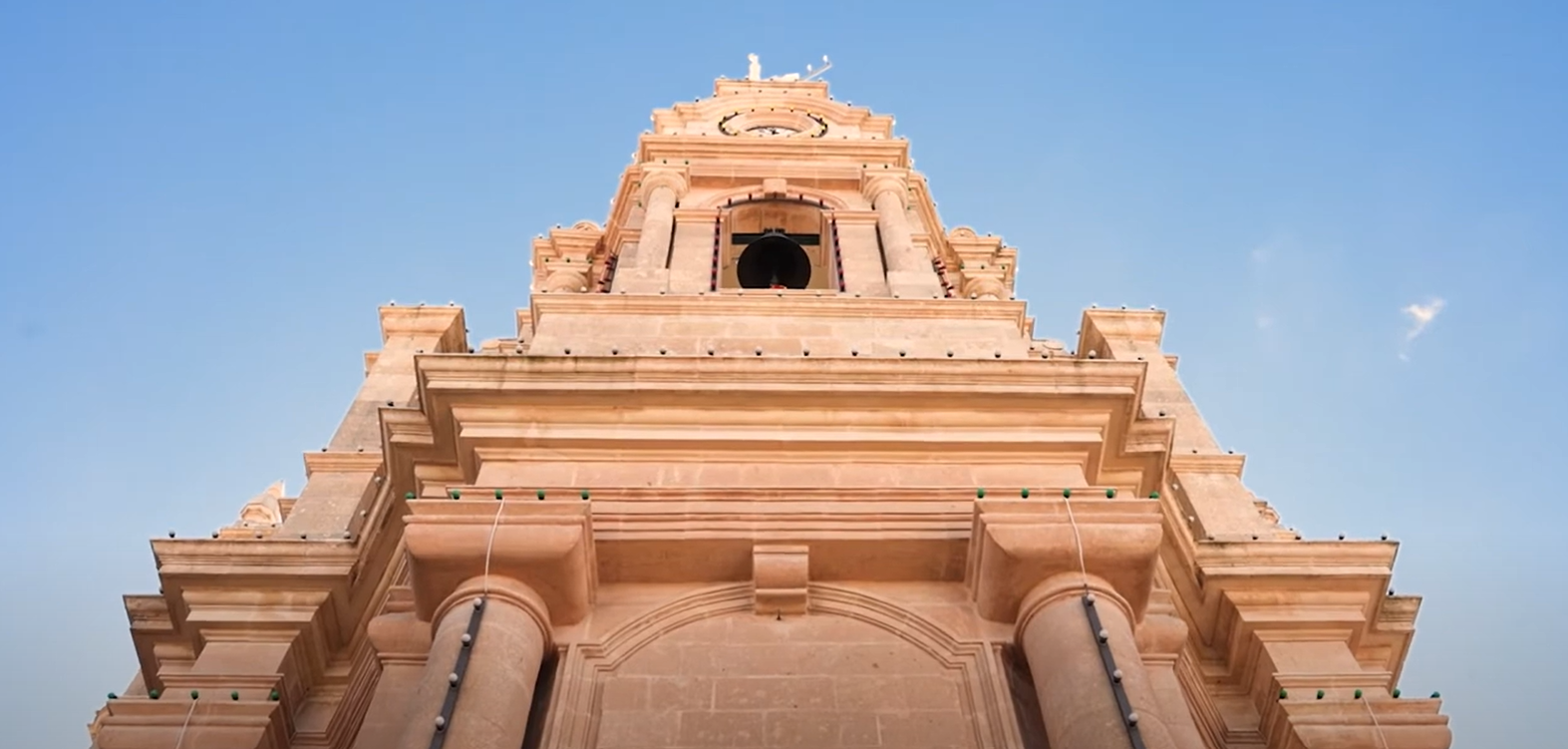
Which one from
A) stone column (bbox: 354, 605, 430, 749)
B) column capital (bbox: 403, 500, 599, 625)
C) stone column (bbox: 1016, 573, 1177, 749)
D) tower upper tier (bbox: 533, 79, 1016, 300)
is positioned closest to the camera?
stone column (bbox: 1016, 573, 1177, 749)

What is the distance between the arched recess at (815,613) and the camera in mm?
10617

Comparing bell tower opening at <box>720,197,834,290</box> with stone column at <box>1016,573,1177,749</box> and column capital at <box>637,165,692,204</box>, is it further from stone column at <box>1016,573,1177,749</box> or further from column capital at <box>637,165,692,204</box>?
stone column at <box>1016,573,1177,749</box>

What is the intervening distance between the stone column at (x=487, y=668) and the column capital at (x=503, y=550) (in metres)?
0.11

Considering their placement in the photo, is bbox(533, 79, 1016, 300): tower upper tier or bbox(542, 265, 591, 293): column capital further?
bbox(542, 265, 591, 293): column capital

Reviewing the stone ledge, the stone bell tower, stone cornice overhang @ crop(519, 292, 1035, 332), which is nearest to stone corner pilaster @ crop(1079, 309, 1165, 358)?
the stone bell tower

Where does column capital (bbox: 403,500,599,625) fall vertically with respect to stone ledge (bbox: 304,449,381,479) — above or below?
below

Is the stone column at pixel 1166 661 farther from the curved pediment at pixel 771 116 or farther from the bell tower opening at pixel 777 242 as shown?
the curved pediment at pixel 771 116

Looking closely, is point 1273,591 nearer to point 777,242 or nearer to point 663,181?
point 777,242

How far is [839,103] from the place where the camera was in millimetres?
32344

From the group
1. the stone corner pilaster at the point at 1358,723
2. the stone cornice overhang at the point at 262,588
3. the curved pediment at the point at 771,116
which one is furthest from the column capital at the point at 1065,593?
the curved pediment at the point at 771,116

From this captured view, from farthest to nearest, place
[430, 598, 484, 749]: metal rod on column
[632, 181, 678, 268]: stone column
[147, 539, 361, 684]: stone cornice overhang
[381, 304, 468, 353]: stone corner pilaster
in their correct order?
[632, 181, 678, 268]: stone column
[381, 304, 468, 353]: stone corner pilaster
[147, 539, 361, 684]: stone cornice overhang
[430, 598, 484, 749]: metal rod on column

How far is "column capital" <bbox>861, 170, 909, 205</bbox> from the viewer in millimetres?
24438

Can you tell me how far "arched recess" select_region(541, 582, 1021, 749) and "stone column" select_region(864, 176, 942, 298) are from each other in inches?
306

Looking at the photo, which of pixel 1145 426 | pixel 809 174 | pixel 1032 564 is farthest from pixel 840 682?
pixel 809 174
